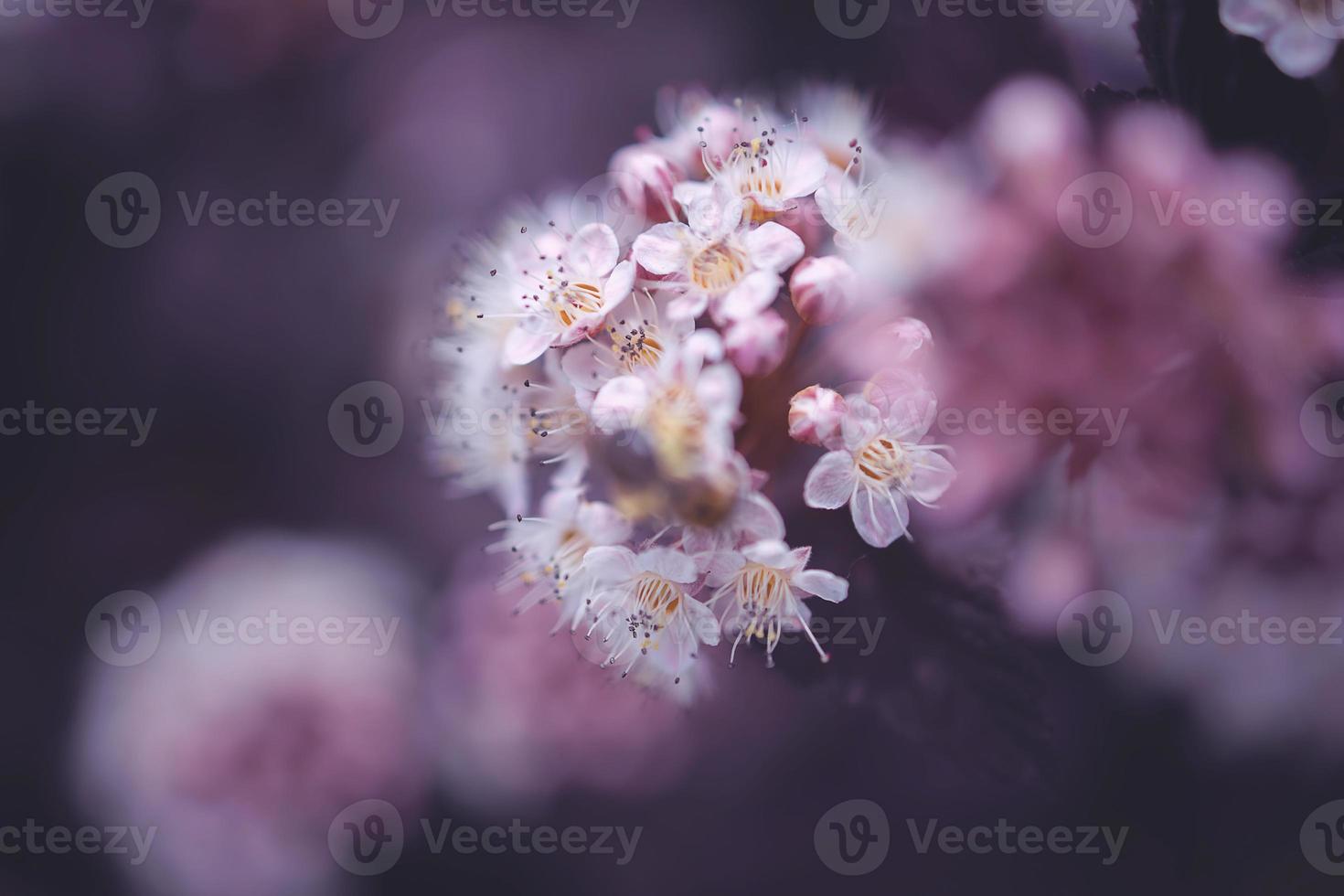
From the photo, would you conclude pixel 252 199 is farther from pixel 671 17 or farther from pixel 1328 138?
pixel 1328 138

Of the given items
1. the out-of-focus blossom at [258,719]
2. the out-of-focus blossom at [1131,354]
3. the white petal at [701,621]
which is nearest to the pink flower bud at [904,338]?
the out-of-focus blossom at [1131,354]

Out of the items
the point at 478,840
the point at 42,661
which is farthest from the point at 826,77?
the point at 42,661

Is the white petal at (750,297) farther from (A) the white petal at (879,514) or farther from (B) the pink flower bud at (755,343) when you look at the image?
(A) the white petal at (879,514)

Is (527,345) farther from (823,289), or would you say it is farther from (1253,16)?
(1253,16)

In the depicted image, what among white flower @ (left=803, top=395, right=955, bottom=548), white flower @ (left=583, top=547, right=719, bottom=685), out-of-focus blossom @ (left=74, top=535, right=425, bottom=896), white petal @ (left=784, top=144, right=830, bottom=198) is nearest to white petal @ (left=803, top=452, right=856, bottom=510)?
white flower @ (left=803, top=395, right=955, bottom=548)

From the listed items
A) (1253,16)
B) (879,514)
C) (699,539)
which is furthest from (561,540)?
(1253,16)

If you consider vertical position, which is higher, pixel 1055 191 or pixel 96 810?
pixel 1055 191

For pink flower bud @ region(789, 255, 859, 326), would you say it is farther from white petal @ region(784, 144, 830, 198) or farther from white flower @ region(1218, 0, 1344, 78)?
white flower @ region(1218, 0, 1344, 78)
